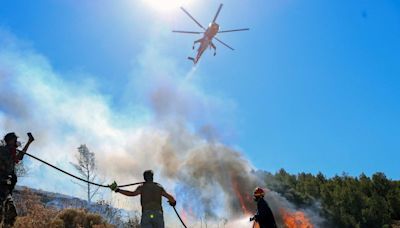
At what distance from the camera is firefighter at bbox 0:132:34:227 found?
827 centimetres

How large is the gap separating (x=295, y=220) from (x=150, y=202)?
4213cm

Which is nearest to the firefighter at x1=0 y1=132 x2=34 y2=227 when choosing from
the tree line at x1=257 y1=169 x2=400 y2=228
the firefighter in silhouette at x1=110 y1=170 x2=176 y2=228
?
the firefighter in silhouette at x1=110 y1=170 x2=176 y2=228

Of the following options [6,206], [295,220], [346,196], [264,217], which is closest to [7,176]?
[6,206]

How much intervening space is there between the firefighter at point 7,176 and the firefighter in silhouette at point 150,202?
8.08 ft

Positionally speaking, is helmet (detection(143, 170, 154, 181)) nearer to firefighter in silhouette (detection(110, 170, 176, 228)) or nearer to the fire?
firefighter in silhouette (detection(110, 170, 176, 228))

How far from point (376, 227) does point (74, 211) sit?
137 ft

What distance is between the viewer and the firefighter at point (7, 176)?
27.1 feet

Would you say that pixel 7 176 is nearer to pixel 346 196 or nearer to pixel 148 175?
pixel 148 175

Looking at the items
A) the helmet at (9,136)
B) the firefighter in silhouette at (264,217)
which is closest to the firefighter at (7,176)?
the helmet at (9,136)

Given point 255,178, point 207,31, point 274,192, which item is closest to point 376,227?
point 274,192

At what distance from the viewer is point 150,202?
8.77m

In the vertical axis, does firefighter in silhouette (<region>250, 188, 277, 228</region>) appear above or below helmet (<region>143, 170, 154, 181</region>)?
below

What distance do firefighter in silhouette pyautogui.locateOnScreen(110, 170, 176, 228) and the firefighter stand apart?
2.46 metres

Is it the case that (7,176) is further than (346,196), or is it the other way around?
(346,196)
